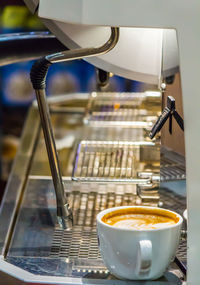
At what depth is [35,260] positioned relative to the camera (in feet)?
2.74

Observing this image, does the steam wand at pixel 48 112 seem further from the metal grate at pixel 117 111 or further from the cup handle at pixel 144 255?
the metal grate at pixel 117 111

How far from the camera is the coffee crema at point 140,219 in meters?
0.77

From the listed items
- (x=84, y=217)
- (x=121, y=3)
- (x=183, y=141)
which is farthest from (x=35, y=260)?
(x=121, y=3)

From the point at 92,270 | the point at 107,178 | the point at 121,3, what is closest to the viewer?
the point at 121,3

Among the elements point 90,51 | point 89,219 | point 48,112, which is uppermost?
point 90,51

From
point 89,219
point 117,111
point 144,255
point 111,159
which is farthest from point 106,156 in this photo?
point 144,255

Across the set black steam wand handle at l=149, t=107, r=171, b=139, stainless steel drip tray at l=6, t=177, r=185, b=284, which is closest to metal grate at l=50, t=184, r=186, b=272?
stainless steel drip tray at l=6, t=177, r=185, b=284

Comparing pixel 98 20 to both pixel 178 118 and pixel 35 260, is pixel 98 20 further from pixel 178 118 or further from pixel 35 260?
pixel 35 260

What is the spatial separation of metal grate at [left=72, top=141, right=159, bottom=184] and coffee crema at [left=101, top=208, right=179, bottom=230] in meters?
0.09

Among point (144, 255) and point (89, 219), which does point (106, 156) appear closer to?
point (89, 219)

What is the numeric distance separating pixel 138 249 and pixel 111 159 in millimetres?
349

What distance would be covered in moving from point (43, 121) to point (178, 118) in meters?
0.23

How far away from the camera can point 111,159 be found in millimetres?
1039


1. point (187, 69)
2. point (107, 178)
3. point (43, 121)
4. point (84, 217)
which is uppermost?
point (187, 69)
